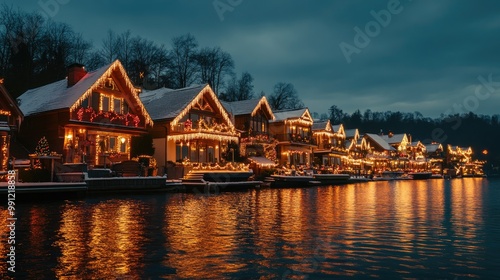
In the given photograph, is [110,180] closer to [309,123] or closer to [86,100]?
[86,100]

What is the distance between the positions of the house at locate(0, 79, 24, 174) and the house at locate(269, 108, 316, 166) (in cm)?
3651

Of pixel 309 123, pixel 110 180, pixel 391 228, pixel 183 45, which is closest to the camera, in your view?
pixel 391 228

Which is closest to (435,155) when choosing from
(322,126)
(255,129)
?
(322,126)

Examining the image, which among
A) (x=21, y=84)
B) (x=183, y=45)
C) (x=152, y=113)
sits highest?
(x=183, y=45)

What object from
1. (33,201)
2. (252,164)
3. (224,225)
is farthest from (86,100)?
(224,225)

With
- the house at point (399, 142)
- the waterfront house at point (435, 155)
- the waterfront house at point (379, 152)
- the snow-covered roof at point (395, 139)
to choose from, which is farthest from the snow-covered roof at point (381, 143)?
the waterfront house at point (435, 155)

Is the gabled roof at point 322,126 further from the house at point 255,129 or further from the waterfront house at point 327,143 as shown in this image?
the house at point 255,129

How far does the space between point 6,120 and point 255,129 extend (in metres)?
31.7

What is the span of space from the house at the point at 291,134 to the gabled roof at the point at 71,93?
26210mm

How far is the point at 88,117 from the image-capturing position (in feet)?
129

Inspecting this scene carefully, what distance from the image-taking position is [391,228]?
54.6 feet

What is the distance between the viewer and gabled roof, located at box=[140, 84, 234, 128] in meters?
46.2

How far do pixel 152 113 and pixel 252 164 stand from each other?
46.6ft

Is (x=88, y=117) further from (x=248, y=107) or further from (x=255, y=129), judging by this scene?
(x=255, y=129)
